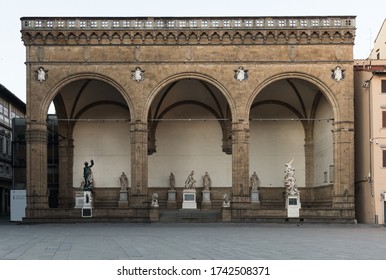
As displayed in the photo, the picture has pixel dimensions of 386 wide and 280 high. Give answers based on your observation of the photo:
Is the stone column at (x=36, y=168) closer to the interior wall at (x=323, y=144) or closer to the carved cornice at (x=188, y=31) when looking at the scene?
the carved cornice at (x=188, y=31)

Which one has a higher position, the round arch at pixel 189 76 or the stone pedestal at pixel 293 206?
the round arch at pixel 189 76

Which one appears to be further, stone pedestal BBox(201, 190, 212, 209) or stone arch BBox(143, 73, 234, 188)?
stone arch BBox(143, 73, 234, 188)

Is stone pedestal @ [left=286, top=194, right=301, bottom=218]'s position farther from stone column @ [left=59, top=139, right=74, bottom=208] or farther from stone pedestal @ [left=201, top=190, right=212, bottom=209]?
stone column @ [left=59, top=139, right=74, bottom=208]

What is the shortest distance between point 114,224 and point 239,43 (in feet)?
41.2

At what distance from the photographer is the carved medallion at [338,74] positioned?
128 ft

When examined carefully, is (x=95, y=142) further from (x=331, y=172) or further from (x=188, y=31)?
(x=331, y=172)

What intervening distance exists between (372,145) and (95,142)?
753 inches

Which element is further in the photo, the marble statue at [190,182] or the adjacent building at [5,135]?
the adjacent building at [5,135]

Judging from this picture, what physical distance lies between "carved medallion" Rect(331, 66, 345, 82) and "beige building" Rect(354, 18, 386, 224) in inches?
57.3

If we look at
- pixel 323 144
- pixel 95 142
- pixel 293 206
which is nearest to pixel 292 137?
pixel 323 144

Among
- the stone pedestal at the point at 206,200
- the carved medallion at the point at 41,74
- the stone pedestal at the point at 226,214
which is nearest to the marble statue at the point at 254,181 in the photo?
the stone pedestal at the point at 206,200

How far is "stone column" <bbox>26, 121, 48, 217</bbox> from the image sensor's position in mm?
38312

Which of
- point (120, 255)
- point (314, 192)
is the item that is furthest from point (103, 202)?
point (120, 255)

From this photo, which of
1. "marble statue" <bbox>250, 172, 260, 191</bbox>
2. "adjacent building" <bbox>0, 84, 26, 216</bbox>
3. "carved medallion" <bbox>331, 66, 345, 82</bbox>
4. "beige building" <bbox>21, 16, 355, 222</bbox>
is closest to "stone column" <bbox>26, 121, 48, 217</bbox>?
"beige building" <bbox>21, 16, 355, 222</bbox>
